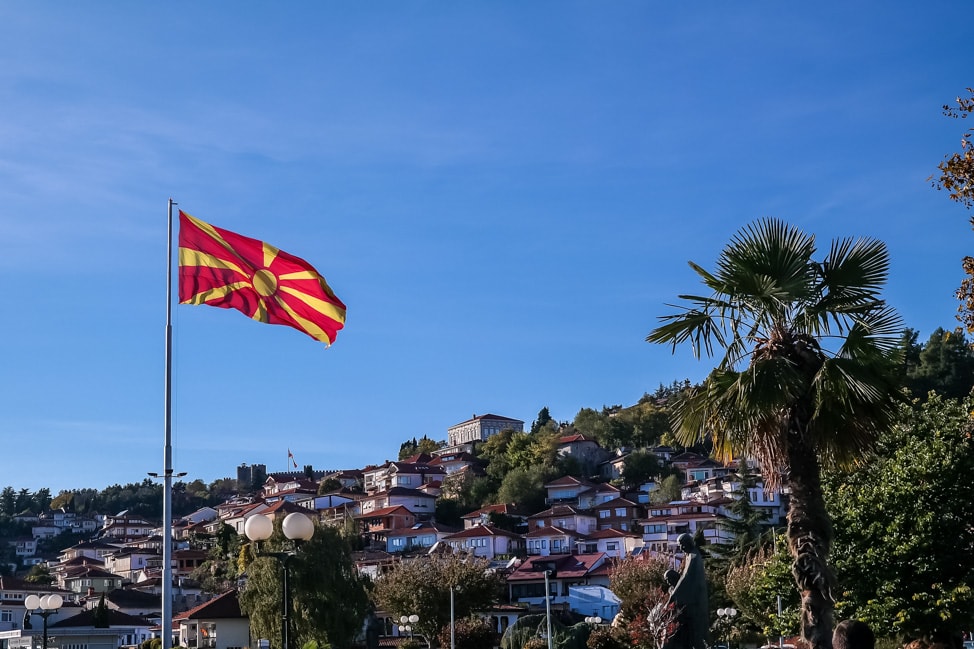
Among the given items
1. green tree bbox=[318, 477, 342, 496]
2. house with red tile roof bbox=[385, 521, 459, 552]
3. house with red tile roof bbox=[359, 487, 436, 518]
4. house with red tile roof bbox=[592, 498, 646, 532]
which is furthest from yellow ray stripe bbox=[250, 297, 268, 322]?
green tree bbox=[318, 477, 342, 496]

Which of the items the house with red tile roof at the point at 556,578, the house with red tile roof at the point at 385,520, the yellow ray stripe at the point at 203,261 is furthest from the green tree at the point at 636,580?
the house with red tile roof at the point at 385,520

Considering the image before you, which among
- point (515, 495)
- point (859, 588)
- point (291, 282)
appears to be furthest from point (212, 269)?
point (515, 495)

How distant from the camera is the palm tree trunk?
52.1 ft

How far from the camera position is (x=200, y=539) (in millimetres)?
149875

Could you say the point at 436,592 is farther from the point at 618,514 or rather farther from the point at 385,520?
the point at 385,520

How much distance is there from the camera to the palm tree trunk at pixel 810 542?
52.1ft

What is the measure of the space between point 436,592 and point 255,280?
4963 cm

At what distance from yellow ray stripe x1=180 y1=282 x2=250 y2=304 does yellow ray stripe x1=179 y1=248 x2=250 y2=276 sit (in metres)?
0.23

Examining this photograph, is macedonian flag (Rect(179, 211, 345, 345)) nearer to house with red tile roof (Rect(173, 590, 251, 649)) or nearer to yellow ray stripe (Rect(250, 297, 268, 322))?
yellow ray stripe (Rect(250, 297, 268, 322))

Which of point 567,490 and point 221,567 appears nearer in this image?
point 221,567

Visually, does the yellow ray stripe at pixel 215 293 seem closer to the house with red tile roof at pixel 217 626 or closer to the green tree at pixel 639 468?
the house with red tile roof at pixel 217 626

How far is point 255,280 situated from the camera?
2073cm

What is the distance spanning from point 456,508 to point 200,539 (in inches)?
1296

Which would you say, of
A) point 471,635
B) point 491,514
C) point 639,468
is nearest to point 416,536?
point 491,514
